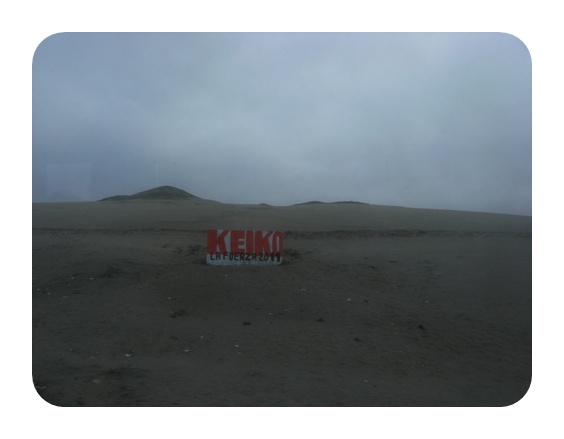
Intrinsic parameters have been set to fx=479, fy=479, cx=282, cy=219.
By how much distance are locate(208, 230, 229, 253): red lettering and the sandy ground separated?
0.15 m

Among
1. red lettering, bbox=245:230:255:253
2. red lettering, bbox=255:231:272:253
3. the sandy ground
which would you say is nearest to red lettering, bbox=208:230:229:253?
the sandy ground

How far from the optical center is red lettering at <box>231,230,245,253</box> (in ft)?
19.5

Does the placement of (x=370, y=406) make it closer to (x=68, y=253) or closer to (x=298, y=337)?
(x=298, y=337)

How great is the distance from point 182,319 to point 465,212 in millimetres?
3880

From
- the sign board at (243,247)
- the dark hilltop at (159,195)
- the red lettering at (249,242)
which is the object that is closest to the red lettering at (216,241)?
the sign board at (243,247)

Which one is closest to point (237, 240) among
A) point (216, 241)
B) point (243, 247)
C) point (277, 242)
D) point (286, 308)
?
point (243, 247)

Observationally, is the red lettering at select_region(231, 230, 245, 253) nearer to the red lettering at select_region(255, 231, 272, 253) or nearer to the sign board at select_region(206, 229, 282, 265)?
the sign board at select_region(206, 229, 282, 265)

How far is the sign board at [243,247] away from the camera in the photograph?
596cm

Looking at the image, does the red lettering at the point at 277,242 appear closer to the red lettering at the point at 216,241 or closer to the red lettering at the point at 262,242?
the red lettering at the point at 262,242

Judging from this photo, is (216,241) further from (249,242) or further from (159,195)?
(159,195)

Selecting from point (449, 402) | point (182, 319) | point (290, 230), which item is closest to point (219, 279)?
point (182, 319)

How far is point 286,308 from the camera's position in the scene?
5.83m

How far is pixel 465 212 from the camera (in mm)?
6348

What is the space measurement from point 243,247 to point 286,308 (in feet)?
3.04
